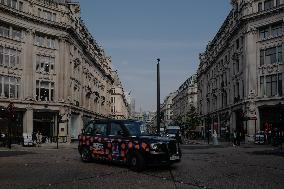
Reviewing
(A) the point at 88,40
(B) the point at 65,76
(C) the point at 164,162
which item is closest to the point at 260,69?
(B) the point at 65,76

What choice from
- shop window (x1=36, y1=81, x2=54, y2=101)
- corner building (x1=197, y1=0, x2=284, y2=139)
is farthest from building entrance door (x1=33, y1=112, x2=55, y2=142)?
corner building (x1=197, y1=0, x2=284, y2=139)

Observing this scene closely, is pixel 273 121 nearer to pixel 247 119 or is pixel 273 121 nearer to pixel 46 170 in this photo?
pixel 247 119

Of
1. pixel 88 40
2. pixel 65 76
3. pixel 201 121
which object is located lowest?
pixel 201 121

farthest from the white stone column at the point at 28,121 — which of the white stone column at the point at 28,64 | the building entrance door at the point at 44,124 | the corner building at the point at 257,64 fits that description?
the corner building at the point at 257,64

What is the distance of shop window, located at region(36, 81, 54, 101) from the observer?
48.7 m

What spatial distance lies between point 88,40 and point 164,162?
57.8m

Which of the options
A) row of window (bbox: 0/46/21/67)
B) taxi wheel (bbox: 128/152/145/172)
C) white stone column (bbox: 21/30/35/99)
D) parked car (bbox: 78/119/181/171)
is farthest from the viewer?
white stone column (bbox: 21/30/35/99)

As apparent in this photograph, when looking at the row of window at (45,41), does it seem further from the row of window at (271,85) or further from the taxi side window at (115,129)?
the taxi side window at (115,129)

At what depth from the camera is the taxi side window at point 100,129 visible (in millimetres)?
16173

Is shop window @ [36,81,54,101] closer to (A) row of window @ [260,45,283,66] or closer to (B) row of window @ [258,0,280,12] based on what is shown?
(A) row of window @ [260,45,283,66]

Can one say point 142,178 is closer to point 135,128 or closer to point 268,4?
point 135,128

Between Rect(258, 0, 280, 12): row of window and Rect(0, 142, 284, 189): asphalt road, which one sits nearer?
Rect(0, 142, 284, 189): asphalt road

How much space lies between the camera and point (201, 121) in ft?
301

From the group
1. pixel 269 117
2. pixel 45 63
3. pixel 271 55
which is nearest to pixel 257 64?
pixel 271 55
